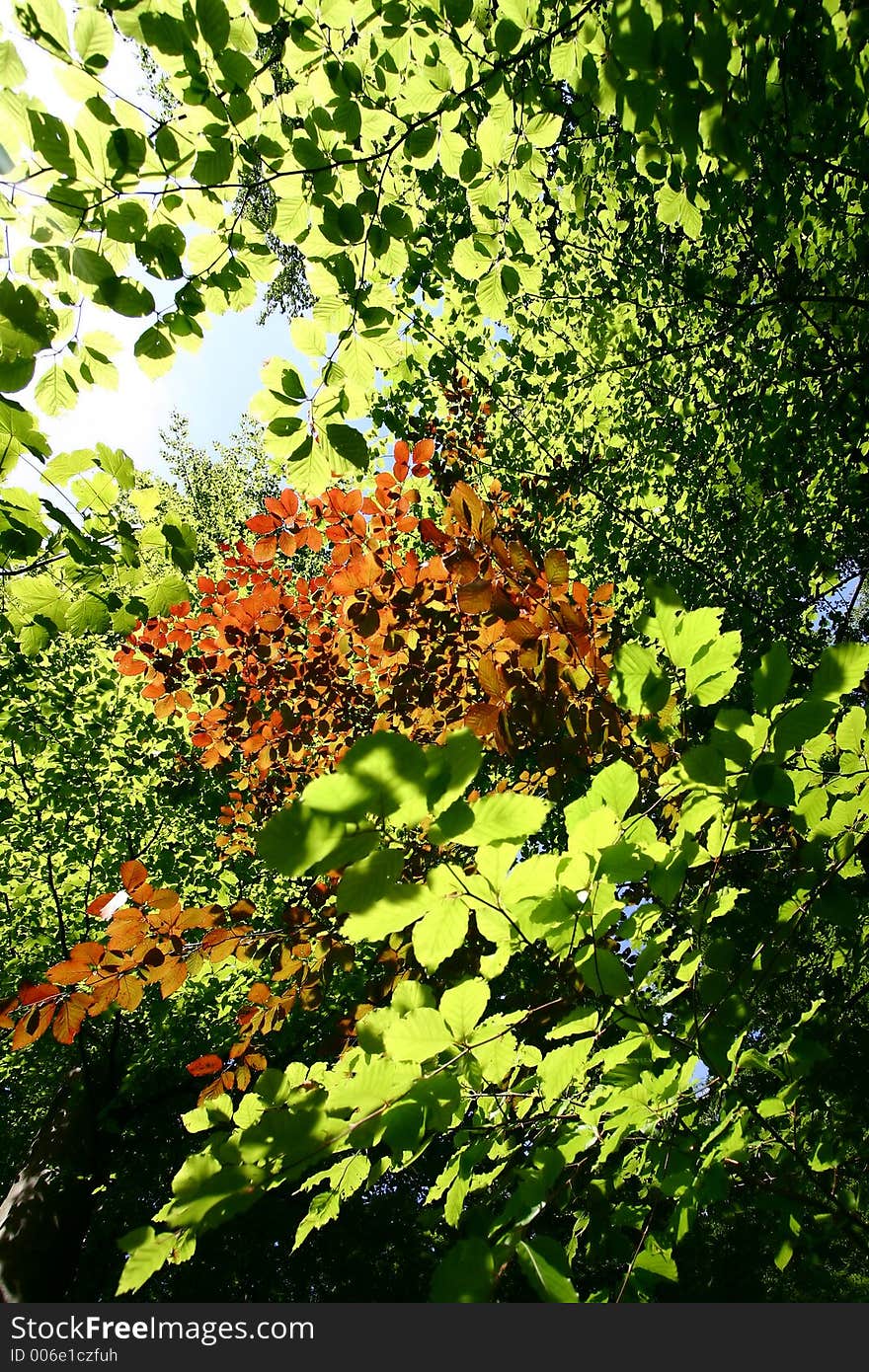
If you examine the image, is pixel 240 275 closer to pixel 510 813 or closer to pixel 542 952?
pixel 510 813

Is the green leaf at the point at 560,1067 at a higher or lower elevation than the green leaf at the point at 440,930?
lower

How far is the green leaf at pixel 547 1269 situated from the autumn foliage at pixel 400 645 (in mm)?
1052

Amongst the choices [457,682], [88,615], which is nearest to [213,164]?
[88,615]

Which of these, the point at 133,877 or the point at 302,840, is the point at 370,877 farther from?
the point at 133,877

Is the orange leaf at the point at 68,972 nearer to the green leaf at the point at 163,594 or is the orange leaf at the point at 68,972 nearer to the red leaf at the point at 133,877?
the red leaf at the point at 133,877

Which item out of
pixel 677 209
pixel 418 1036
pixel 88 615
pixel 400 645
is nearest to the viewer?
pixel 418 1036

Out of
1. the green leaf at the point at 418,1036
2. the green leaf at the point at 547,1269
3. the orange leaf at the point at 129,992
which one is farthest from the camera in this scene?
the orange leaf at the point at 129,992

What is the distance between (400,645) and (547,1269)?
8.55 ft

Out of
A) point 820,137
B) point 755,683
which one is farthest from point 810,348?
point 755,683

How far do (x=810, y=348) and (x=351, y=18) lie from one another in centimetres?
481

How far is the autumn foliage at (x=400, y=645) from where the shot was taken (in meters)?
1.74

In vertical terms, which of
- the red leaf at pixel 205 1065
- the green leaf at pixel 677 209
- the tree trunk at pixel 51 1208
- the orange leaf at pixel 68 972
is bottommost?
the tree trunk at pixel 51 1208

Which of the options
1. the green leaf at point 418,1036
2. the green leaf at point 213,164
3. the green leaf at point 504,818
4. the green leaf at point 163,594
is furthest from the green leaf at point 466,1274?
the green leaf at point 213,164

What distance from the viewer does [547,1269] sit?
750 mm
